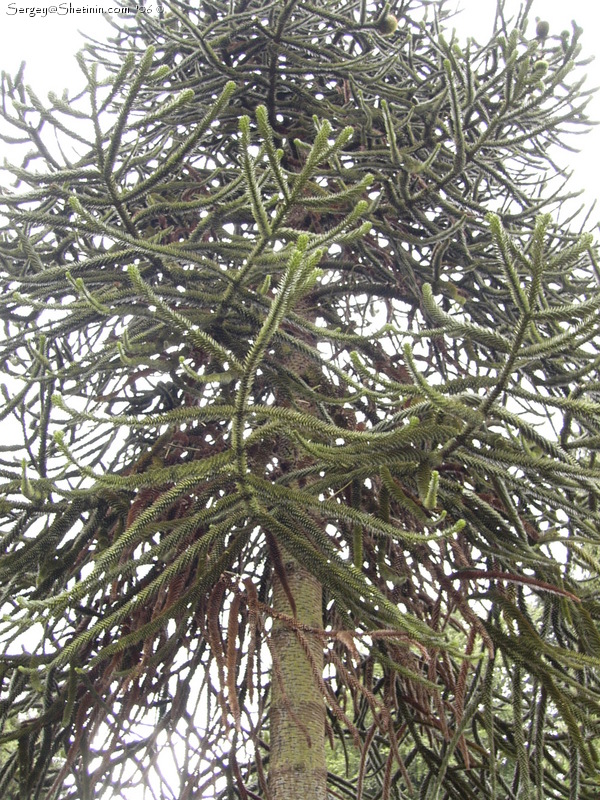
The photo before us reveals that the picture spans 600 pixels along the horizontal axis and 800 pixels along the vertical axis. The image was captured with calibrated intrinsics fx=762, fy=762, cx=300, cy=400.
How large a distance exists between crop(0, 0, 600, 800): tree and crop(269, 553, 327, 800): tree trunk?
0.01m

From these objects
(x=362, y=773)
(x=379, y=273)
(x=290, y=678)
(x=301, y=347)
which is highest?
(x=379, y=273)

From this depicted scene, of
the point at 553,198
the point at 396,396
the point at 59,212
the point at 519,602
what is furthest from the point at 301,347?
the point at 59,212

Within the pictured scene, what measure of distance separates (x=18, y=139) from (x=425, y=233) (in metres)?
2.27

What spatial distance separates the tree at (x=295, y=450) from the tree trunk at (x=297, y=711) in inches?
0.4

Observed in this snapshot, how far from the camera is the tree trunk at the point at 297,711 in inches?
110

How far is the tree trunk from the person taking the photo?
2.81 meters

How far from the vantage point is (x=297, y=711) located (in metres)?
2.98

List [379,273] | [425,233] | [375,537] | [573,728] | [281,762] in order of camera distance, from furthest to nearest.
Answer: [425,233] → [379,273] → [375,537] → [281,762] → [573,728]

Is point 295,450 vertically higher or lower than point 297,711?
higher

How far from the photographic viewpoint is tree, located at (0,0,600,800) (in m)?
2.14

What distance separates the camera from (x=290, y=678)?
3.08 meters

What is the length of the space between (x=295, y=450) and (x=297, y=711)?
104 cm

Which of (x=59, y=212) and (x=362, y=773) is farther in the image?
(x=59, y=212)

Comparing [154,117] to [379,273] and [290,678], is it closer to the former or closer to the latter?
[379,273]
